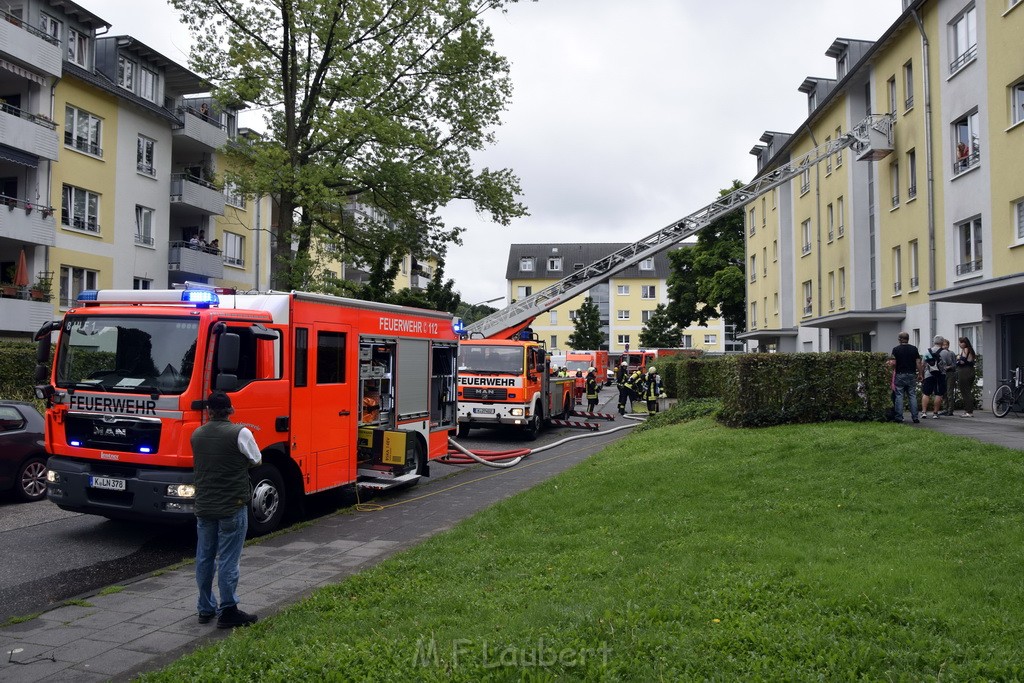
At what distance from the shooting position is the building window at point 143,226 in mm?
29766

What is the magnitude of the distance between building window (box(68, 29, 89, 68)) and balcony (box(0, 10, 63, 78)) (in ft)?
7.79

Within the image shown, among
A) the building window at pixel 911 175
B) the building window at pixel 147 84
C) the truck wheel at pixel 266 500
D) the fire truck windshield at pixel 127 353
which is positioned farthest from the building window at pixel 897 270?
the building window at pixel 147 84

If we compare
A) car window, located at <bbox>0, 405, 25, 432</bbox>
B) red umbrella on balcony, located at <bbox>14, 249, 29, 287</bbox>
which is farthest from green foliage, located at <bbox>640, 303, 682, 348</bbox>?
car window, located at <bbox>0, 405, 25, 432</bbox>

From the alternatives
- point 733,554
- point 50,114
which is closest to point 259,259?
point 50,114

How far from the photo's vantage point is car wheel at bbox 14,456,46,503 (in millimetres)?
11094

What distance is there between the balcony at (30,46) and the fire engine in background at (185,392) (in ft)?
59.4

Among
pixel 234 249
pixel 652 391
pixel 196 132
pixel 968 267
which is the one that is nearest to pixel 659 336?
pixel 234 249

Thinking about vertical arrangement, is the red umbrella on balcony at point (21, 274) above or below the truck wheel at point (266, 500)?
above

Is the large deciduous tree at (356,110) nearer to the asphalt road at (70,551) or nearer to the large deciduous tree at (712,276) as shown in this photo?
the asphalt road at (70,551)

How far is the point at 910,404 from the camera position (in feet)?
50.9

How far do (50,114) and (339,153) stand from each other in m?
9.14

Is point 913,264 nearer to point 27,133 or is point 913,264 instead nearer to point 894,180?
point 894,180

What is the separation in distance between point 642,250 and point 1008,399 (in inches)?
467

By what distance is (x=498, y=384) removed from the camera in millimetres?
20781
